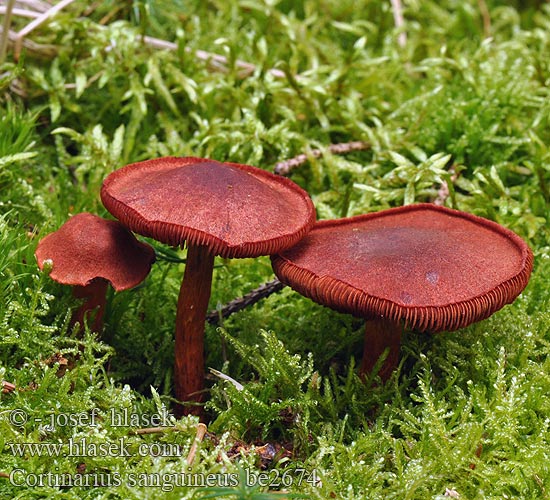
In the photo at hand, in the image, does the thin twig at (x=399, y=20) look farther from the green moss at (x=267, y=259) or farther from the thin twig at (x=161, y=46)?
the thin twig at (x=161, y=46)

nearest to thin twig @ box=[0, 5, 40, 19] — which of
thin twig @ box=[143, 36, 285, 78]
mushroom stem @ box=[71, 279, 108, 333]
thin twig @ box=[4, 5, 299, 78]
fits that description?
thin twig @ box=[4, 5, 299, 78]

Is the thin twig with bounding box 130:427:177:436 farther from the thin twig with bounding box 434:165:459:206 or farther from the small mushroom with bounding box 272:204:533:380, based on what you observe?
the thin twig with bounding box 434:165:459:206

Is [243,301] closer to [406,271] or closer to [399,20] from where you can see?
[406,271]

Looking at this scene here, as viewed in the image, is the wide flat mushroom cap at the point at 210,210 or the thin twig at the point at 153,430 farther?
the thin twig at the point at 153,430

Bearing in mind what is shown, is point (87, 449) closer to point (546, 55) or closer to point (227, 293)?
point (227, 293)

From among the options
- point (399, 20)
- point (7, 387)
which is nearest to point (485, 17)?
point (399, 20)

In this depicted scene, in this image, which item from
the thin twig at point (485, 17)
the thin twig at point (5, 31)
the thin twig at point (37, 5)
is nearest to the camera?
the thin twig at point (5, 31)

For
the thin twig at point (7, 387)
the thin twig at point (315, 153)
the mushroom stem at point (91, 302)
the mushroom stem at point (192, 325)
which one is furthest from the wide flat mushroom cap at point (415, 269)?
Result: the thin twig at point (7, 387)
